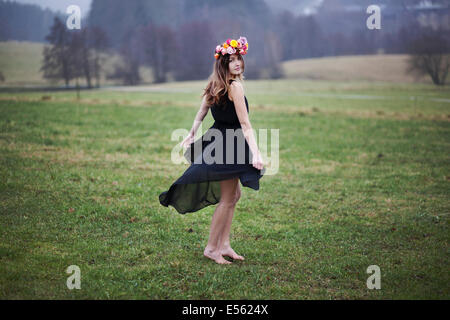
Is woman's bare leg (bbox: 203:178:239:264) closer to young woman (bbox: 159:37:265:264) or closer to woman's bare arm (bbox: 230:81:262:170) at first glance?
young woman (bbox: 159:37:265:264)

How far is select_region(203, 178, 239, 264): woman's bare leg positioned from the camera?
16.1 feet

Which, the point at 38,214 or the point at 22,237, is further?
the point at 38,214

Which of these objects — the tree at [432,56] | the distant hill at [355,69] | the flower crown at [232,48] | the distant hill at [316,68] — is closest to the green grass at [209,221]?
the flower crown at [232,48]

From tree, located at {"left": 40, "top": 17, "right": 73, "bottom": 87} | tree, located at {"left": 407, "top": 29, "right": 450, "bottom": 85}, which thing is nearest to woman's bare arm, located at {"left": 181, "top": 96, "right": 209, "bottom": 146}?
tree, located at {"left": 40, "top": 17, "right": 73, "bottom": 87}

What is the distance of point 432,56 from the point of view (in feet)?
180

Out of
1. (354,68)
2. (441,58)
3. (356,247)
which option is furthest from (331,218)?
(354,68)

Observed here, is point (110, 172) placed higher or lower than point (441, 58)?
lower

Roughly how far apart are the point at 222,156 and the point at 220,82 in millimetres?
880

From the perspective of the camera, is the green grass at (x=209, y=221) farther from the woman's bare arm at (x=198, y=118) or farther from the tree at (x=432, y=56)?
the tree at (x=432, y=56)

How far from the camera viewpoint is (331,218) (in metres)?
6.91

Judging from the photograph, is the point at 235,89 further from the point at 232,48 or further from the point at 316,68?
the point at 316,68

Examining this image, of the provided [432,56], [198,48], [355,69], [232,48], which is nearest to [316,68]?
[355,69]

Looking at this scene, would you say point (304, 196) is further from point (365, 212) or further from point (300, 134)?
point (300, 134)
